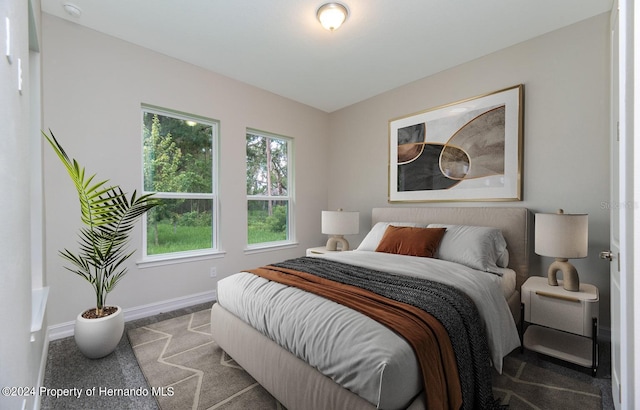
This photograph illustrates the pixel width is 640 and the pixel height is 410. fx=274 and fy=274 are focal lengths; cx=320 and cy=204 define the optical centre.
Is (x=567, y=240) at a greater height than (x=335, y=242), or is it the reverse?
(x=567, y=240)

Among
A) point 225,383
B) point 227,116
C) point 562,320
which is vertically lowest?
point 225,383

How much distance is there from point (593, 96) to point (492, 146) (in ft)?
2.61

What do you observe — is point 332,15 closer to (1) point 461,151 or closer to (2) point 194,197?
(1) point 461,151

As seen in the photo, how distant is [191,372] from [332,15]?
9.30 feet

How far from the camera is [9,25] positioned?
908 millimetres

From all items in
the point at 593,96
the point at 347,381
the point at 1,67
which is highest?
the point at 593,96

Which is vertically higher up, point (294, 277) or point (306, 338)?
point (294, 277)

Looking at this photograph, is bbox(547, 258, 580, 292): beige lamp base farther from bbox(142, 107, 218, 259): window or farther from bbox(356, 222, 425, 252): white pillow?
bbox(142, 107, 218, 259): window

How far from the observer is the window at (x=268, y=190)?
12.3 feet

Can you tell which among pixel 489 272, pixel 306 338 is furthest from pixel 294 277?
pixel 489 272

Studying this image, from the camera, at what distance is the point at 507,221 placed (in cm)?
261

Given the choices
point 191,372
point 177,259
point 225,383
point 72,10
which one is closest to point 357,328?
point 225,383

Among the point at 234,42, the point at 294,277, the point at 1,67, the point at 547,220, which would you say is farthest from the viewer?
the point at 234,42

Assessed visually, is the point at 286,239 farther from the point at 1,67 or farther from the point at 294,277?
the point at 1,67
